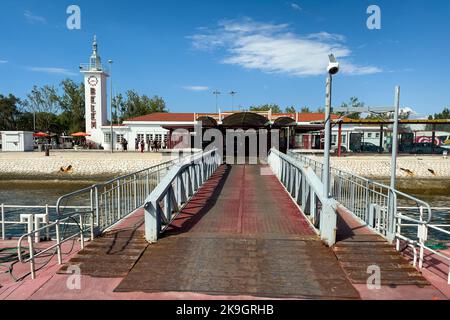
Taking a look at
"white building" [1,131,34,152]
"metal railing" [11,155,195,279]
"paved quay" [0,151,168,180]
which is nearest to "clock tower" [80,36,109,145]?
"white building" [1,131,34,152]

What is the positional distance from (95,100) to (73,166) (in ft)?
61.9

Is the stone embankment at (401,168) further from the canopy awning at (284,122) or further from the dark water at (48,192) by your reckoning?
the canopy awning at (284,122)

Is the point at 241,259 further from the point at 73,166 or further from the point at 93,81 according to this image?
the point at 93,81

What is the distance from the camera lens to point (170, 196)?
7.10m

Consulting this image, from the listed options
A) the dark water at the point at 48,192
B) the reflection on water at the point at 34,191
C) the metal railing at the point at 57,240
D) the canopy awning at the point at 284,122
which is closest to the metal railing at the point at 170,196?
the metal railing at the point at 57,240

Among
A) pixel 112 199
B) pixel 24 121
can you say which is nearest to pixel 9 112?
pixel 24 121

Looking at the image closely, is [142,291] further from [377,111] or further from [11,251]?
[377,111]

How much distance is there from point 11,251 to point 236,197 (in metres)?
5.43

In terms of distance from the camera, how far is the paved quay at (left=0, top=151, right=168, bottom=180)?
89.5 feet

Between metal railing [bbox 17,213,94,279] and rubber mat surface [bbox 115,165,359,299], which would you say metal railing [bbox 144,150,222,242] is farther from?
metal railing [bbox 17,213,94,279]

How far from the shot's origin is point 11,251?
7117 millimetres

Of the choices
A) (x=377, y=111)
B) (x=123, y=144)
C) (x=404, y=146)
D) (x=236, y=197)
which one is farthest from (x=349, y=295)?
(x=404, y=146)

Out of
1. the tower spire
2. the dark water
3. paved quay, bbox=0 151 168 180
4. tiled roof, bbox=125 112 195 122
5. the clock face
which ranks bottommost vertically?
the dark water

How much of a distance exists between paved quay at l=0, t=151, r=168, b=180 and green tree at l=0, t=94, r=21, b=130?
40312mm
